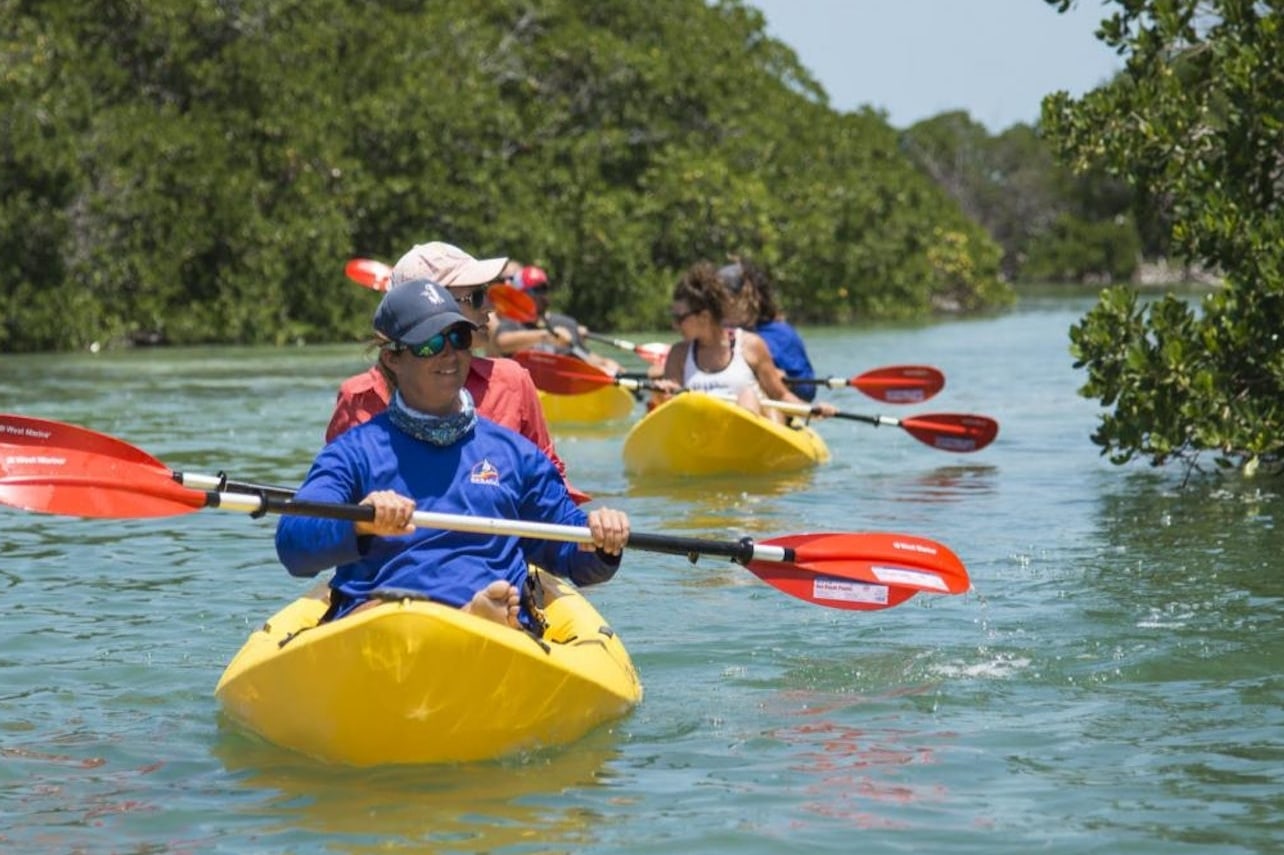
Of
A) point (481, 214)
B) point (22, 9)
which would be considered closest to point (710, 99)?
point (481, 214)

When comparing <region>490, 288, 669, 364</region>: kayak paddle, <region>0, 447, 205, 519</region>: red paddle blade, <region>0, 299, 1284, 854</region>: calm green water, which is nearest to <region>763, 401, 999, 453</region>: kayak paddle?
<region>0, 299, 1284, 854</region>: calm green water

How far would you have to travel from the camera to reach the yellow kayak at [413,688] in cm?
521

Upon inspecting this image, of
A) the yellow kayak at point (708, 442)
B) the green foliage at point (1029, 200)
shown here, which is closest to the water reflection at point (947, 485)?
the yellow kayak at point (708, 442)

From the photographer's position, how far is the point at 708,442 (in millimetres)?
12180

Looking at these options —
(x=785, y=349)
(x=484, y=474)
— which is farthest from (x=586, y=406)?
(x=484, y=474)

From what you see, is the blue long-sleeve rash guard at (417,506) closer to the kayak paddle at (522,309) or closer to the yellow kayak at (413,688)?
the yellow kayak at (413,688)

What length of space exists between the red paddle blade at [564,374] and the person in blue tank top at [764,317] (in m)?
1.00

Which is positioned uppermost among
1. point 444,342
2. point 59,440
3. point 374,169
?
point 374,169

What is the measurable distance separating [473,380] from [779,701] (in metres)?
1.32

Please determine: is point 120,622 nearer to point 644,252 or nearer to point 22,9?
point 22,9

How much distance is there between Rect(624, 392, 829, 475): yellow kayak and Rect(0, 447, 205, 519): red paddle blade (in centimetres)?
605

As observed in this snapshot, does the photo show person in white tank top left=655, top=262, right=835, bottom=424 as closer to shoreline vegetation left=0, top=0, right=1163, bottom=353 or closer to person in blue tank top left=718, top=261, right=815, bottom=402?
person in blue tank top left=718, top=261, right=815, bottom=402

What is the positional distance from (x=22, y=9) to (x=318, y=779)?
27600 millimetres

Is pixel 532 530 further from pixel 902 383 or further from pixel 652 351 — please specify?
pixel 902 383
